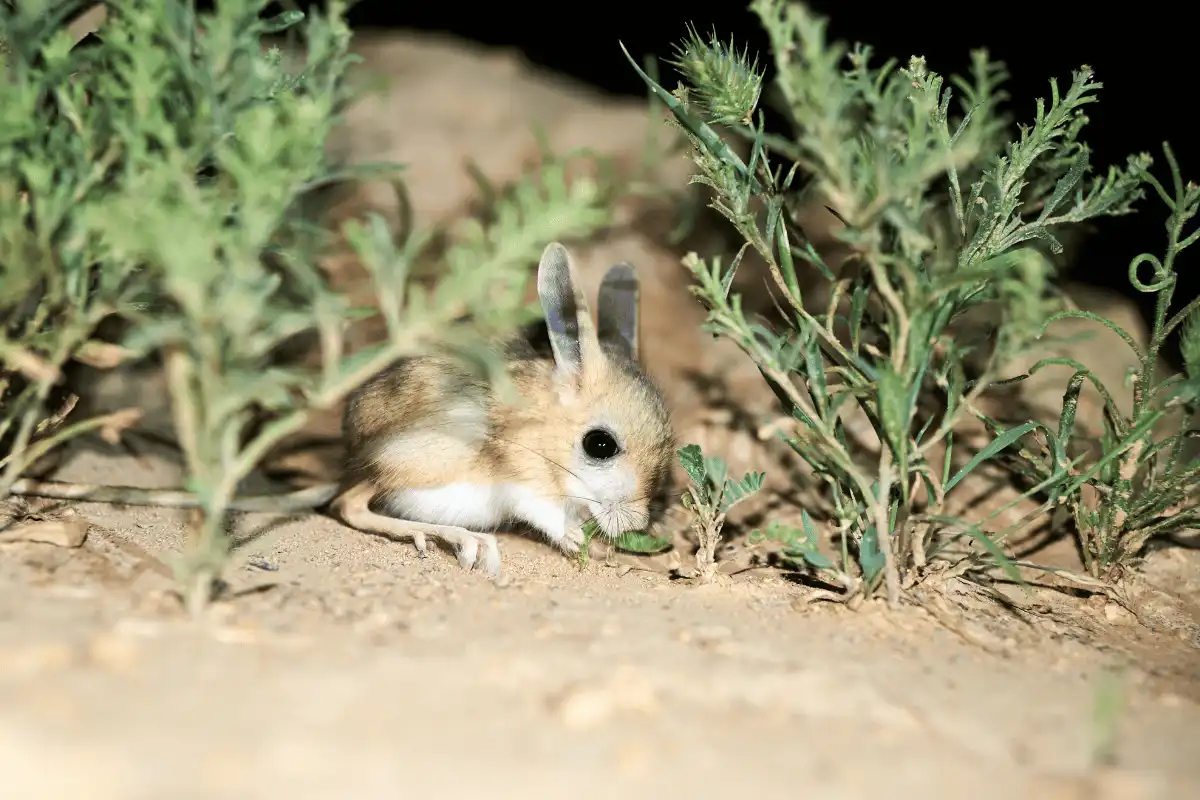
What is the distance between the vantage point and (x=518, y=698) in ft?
5.35

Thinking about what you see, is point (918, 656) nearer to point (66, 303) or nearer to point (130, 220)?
point (130, 220)

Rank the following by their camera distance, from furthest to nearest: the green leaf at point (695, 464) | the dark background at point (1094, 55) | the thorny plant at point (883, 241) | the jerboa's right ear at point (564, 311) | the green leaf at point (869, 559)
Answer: the dark background at point (1094, 55)
the jerboa's right ear at point (564, 311)
the green leaf at point (695, 464)
the green leaf at point (869, 559)
the thorny plant at point (883, 241)

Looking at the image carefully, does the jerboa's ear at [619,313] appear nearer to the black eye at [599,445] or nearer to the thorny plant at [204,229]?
the black eye at [599,445]

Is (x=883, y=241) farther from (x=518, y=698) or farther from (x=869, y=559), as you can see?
(x=518, y=698)

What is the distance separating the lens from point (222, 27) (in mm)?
1991

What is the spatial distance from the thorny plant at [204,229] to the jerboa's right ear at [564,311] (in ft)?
3.01

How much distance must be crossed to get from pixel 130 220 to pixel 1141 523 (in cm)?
291

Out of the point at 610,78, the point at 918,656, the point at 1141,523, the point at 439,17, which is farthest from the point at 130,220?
the point at 439,17

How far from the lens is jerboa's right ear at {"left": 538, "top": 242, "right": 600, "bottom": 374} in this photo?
124 inches

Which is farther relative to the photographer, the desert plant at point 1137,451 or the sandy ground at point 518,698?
the desert plant at point 1137,451

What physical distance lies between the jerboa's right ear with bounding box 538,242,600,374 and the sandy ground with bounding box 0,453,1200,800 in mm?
1192

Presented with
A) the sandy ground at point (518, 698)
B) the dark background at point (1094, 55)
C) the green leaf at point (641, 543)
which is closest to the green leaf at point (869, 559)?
the sandy ground at point (518, 698)

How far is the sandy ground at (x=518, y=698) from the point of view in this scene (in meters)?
1.39

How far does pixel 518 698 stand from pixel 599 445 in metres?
1.86
